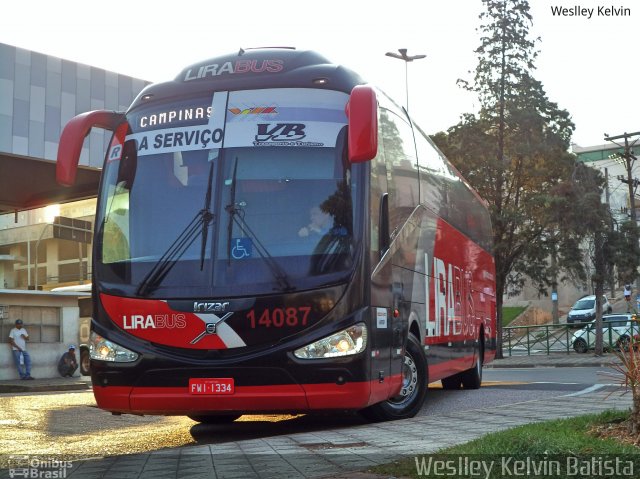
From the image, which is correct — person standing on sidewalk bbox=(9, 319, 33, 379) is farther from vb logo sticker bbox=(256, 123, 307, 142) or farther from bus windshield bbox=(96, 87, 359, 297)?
vb logo sticker bbox=(256, 123, 307, 142)

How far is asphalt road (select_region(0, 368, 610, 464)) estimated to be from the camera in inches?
372

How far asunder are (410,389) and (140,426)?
360 cm

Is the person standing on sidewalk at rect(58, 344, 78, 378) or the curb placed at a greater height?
the person standing on sidewalk at rect(58, 344, 78, 378)

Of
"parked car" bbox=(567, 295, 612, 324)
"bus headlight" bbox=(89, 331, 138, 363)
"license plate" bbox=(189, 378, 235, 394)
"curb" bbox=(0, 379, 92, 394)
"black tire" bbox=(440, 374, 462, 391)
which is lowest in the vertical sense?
"curb" bbox=(0, 379, 92, 394)

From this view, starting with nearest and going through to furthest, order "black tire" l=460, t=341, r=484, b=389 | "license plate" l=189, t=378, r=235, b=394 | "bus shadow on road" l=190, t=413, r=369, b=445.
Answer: "license plate" l=189, t=378, r=235, b=394, "bus shadow on road" l=190, t=413, r=369, b=445, "black tire" l=460, t=341, r=484, b=389

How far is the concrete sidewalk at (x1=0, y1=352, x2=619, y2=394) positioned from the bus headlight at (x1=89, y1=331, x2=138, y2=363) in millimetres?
11095

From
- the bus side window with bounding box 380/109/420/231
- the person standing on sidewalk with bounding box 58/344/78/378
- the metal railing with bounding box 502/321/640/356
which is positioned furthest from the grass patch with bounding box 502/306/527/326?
the bus side window with bounding box 380/109/420/231

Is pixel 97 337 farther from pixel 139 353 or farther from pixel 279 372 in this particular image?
pixel 279 372

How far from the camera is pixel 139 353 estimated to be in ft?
28.4

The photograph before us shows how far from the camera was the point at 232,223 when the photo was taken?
28.5 ft

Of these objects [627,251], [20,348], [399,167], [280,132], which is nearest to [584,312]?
[627,251]

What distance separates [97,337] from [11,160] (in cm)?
1576

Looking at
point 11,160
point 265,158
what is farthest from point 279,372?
point 11,160

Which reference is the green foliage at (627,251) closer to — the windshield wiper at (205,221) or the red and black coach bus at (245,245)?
the red and black coach bus at (245,245)
